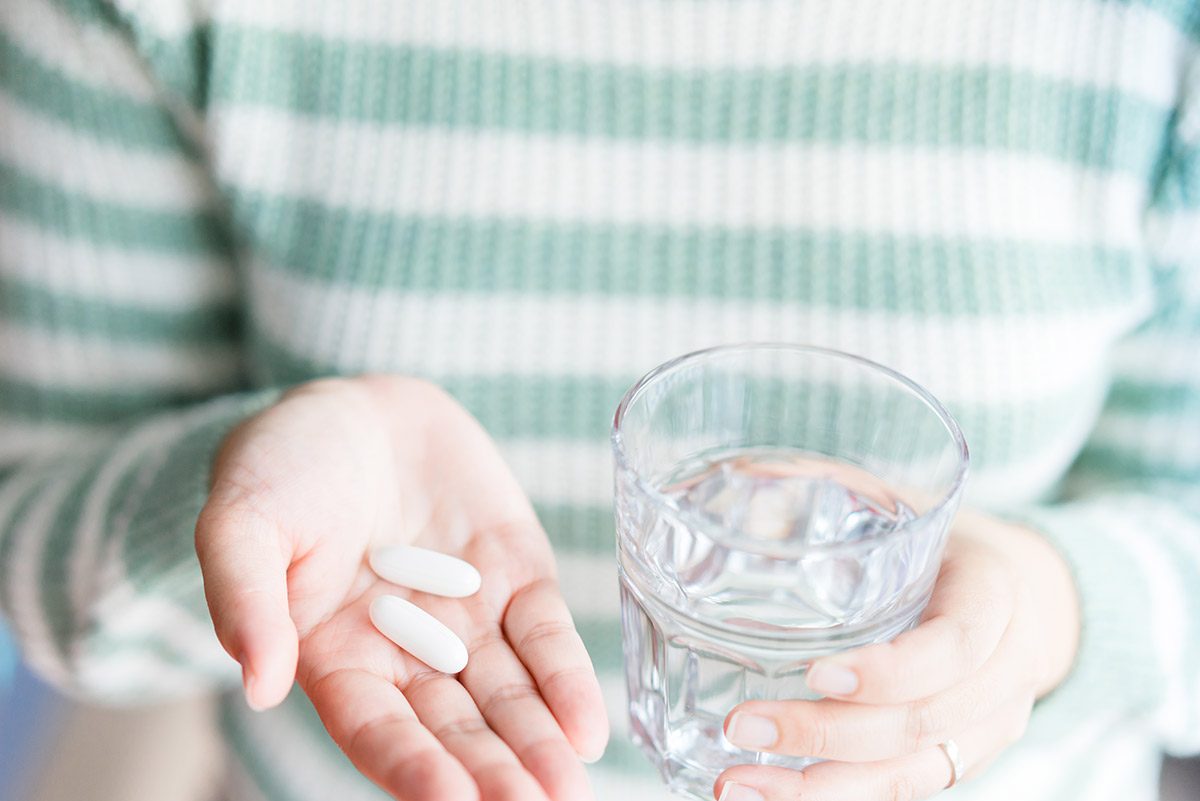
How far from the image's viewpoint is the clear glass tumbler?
0.37m

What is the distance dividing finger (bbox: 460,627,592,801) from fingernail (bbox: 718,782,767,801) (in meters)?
0.06

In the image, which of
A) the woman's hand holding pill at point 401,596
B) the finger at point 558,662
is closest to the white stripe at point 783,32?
the woman's hand holding pill at point 401,596

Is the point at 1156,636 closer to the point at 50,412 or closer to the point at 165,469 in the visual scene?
the point at 165,469

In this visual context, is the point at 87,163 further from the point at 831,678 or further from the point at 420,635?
the point at 831,678

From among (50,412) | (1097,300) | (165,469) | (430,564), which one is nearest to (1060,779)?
(1097,300)

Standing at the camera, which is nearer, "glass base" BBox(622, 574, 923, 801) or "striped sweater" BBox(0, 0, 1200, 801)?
"glass base" BBox(622, 574, 923, 801)

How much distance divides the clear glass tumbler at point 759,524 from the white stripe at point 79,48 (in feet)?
1.22

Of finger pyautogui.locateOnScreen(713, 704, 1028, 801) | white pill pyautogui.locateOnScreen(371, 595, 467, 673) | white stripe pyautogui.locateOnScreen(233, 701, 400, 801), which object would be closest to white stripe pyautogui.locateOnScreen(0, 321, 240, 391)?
white stripe pyautogui.locateOnScreen(233, 701, 400, 801)

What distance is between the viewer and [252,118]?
583 millimetres

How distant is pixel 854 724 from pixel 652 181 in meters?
0.33

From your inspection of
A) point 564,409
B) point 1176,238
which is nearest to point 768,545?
point 564,409

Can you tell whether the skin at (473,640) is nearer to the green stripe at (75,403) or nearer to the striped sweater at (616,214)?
the striped sweater at (616,214)

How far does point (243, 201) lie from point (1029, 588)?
0.47 m

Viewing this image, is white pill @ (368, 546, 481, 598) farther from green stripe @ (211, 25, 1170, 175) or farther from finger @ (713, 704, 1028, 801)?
green stripe @ (211, 25, 1170, 175)
